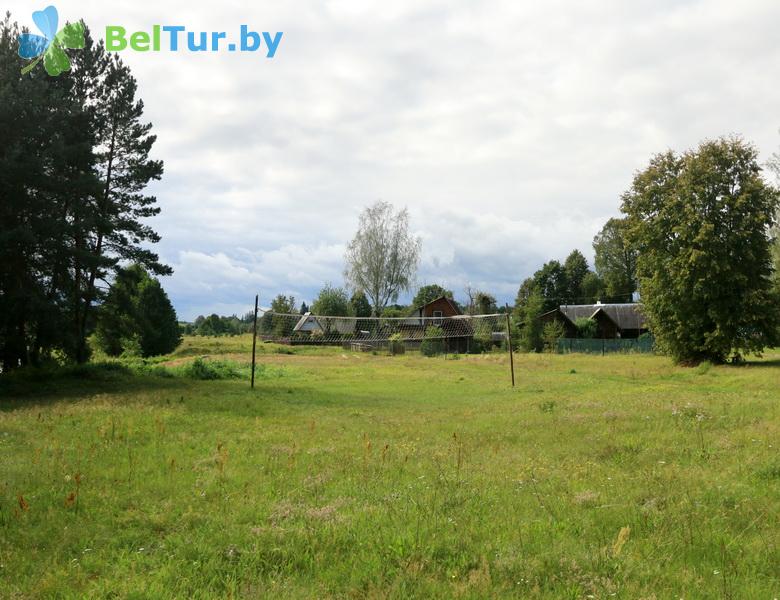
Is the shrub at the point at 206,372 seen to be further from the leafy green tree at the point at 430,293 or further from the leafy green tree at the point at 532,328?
the leafy green tree at the point at 430,293

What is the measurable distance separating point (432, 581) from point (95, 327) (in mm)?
24792

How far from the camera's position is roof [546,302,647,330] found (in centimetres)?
6619

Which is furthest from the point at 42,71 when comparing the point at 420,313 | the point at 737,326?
the point at 420,313

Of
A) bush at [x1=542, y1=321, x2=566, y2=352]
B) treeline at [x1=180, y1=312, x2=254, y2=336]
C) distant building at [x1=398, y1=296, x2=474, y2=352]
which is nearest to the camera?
bush at [x1=542, y1=321, x2=566, y2=352]

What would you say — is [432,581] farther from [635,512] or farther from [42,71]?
[42,71]

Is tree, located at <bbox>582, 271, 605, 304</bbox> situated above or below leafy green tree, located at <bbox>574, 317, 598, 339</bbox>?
above

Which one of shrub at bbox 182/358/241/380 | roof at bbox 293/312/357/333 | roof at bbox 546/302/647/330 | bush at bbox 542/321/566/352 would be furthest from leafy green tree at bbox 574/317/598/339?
shrub at bbox 182/358/241/380

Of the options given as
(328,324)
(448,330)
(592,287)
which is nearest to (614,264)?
(592,287)

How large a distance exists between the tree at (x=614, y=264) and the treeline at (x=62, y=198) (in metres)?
68.0

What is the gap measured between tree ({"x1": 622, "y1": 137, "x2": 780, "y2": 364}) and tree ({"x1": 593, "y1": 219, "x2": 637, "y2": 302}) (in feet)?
146

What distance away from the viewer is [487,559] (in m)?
4.47

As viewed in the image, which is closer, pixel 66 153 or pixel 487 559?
pixel 487 559

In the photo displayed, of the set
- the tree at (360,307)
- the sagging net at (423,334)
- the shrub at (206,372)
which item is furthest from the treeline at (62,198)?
the tree at (360,307)

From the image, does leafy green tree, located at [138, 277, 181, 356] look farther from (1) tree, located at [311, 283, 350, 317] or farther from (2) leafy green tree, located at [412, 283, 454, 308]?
(2) leafy green tree, located at [412, 283, 454, 308]
